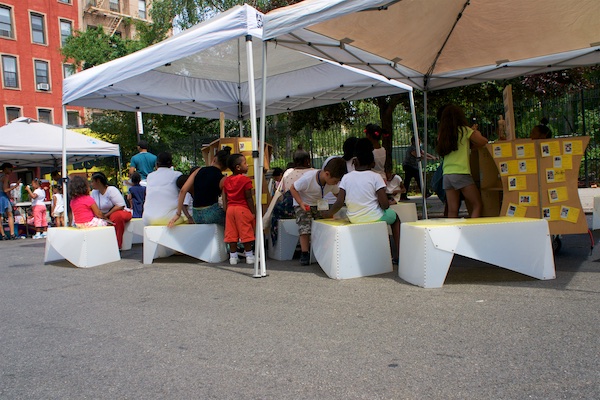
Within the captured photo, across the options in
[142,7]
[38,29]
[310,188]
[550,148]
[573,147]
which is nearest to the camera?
[573,147]

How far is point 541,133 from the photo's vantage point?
22.6ft

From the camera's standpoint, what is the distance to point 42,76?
3959 cm

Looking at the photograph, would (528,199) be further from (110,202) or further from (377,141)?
(110,202)

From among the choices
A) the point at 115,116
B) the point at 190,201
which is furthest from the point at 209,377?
the point at 115,116

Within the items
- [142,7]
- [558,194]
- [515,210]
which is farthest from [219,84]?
[142,7]

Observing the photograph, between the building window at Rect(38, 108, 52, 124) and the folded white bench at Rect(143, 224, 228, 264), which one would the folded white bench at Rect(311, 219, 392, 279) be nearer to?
the folded white bench at Rect(143, 224, 228, 264)

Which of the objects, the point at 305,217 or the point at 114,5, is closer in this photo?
the point at 305,217

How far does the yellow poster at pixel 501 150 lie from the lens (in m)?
6.21

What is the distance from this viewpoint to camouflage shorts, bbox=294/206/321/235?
686cm

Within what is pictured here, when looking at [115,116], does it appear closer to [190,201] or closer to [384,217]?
[190,201]

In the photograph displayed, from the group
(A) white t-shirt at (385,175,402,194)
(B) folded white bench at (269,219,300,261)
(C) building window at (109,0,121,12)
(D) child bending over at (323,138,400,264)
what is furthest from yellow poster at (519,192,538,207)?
(C) building window at (109,0,121,12)

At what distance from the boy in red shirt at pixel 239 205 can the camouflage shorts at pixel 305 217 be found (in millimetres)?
648

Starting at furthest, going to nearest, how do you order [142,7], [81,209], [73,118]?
1. [142,7]
2. [73,118]
3. [81,209]

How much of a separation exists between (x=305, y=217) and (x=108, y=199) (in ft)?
13.0
